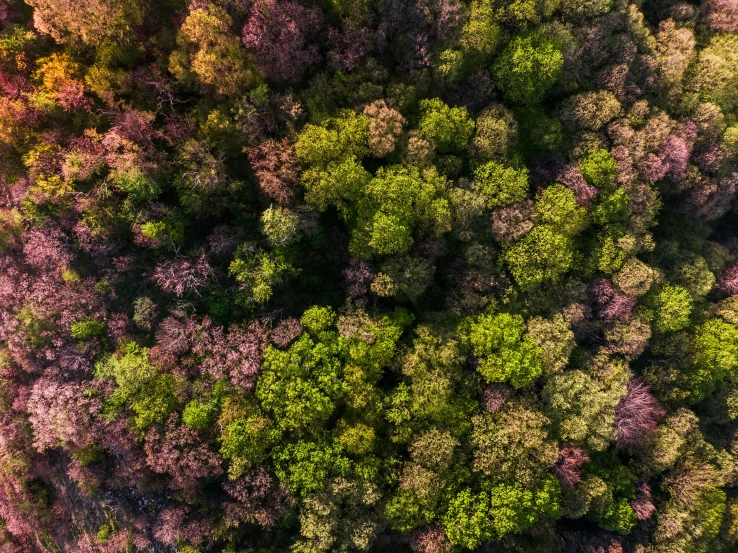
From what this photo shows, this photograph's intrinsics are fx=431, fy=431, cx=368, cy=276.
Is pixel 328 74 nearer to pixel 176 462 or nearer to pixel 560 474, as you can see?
pixel 176 462

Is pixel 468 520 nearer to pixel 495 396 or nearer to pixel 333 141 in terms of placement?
pixel 495 396

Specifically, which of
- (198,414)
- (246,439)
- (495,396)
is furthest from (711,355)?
(198,414)

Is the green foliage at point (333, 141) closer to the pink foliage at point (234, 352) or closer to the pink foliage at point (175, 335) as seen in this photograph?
the pink foliage at point (234, 352)

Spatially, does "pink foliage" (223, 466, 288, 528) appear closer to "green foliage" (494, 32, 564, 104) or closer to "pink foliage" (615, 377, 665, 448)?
"pink foliage" (615, 377, 665, 448)

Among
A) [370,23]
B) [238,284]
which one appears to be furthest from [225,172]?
[370,23]

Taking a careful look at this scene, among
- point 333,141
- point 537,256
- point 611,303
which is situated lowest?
point 611,303

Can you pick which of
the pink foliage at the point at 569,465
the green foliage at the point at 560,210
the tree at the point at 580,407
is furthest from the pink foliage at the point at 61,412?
the green foliage at the point at 560,210
